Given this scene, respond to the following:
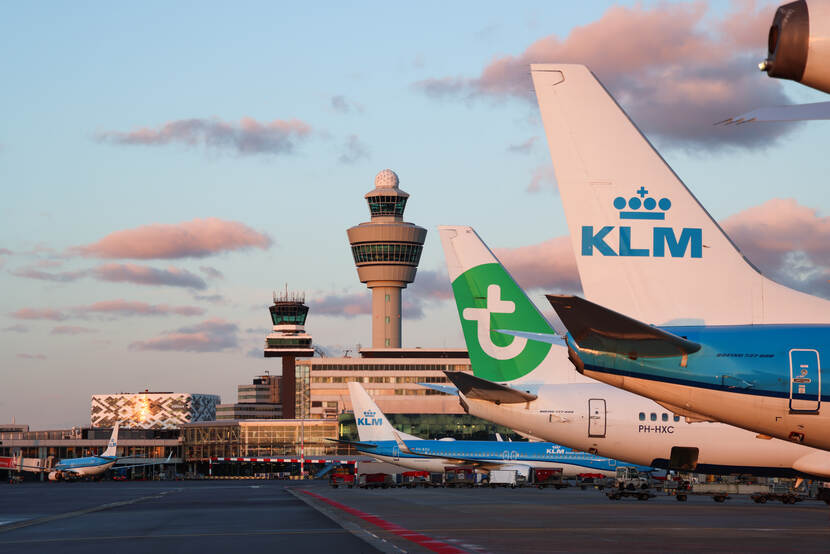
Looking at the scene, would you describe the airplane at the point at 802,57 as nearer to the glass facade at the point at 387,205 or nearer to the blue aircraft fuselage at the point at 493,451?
the blue aircraft fuselage at the point at 493,451

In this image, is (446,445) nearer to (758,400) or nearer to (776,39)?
(758,400)

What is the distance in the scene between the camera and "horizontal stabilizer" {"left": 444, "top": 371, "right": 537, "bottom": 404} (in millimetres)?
34094

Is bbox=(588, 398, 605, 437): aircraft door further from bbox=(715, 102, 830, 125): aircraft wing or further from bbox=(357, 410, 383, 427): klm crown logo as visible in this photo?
bbox=(357, 410, 383, 427): klm crown logo

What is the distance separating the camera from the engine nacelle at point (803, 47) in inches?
345

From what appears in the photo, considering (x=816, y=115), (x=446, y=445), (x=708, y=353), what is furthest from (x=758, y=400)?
(x=446, y=445)

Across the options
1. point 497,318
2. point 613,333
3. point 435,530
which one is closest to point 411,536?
point 435,530

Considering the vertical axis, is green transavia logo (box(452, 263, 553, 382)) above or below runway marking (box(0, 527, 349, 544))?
above

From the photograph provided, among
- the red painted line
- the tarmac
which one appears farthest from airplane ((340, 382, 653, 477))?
the red painted line

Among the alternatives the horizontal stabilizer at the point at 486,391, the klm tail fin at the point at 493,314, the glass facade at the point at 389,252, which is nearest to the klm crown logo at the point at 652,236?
the horizontal stabilizer at the point at 486,391

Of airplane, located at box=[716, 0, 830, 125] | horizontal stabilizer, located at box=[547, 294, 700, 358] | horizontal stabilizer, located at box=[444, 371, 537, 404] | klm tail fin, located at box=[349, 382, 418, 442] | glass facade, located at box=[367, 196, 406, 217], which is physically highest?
glass facade, located at box=[367, 196, 406, 217]

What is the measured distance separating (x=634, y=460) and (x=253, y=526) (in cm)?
1516

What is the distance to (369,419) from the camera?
80250mm

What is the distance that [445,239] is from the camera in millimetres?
41531

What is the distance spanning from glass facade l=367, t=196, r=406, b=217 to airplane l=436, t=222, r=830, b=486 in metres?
156
